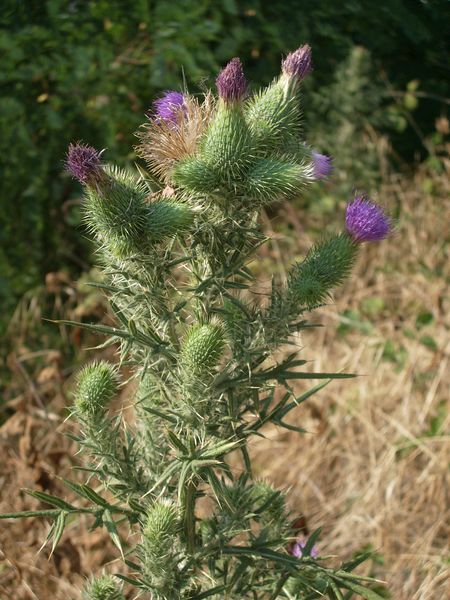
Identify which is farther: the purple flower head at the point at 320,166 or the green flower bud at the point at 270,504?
the green flower bud at the point at 270,504

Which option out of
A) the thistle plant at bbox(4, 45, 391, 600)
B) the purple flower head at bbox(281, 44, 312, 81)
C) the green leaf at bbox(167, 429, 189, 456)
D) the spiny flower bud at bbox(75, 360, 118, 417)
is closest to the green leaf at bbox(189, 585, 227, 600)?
the thistle plant at bbox(4, 45, 391, 600)

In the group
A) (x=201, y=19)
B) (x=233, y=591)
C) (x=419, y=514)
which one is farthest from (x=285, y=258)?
(x=233, y=591)

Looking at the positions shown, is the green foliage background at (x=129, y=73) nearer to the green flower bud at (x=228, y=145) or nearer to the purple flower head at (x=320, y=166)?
the purple flower head at (x=320, y=166)

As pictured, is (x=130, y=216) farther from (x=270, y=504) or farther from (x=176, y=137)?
(x=270, y=504)

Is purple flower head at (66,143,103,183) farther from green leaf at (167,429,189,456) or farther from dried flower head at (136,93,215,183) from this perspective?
green leaf at (167,429,189,456)

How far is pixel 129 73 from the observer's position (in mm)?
4676

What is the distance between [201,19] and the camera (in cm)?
446

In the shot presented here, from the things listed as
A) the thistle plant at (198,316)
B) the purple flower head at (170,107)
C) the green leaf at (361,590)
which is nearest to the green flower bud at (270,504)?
the thistle plant at (198,316)

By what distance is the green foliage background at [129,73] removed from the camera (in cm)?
430

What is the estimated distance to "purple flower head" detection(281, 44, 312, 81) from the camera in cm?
173

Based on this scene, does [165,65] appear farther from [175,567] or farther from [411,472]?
[175,567]

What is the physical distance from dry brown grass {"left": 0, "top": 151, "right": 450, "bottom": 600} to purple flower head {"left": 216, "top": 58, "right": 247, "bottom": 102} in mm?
1653

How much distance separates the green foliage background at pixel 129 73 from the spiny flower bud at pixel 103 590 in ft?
8.19

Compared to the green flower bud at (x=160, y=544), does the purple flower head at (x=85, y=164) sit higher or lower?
higher
